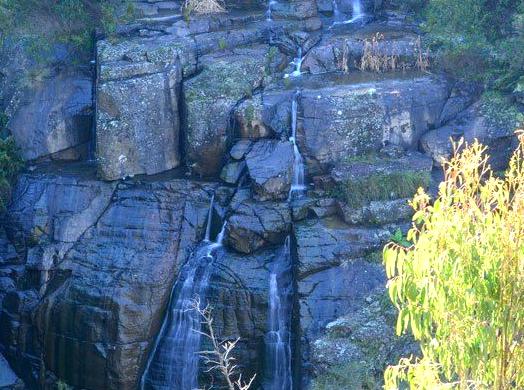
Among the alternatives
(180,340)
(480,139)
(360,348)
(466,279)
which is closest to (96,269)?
(180,340)

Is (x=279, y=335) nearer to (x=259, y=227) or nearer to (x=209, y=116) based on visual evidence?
(x=259, y=227)

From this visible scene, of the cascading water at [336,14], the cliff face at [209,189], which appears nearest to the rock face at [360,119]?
the cliff face at [209,189]

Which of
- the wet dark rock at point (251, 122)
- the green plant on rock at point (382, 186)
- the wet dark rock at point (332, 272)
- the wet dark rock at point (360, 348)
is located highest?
the wet dark rock at point (251, 122)

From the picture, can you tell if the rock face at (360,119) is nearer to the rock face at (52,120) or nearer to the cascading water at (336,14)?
the cascading water at (336,14)

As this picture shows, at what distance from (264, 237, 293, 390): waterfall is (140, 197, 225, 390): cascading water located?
47.7 inches

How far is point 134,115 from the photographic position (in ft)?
51.6

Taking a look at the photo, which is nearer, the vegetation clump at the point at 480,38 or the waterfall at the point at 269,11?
the vegetation clump at the point at 480,38

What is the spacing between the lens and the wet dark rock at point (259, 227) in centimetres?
1433

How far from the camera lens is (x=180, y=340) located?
14.2 m

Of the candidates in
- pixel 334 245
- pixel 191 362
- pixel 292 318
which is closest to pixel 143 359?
pixel 191 362

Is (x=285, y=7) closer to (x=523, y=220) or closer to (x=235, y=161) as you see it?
(x=235, y=161)

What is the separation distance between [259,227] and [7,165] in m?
5.34

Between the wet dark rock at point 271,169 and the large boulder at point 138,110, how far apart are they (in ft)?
6.36

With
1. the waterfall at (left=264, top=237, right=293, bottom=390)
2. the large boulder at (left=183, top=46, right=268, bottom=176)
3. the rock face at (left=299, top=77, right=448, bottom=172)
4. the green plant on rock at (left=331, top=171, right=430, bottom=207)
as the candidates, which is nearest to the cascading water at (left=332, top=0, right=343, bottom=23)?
the rock face at (left=299, top=77, right=448, bottom=172)
